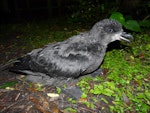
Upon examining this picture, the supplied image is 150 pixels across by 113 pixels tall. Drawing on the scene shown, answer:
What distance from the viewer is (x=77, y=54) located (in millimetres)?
3904

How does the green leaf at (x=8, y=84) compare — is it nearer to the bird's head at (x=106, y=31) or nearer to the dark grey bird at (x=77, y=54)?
the dark grey bird at (x=77, y=54)

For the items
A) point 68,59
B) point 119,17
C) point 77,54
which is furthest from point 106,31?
point 119,17

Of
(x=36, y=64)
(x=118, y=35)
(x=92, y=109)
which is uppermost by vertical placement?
(x=118, y=35)

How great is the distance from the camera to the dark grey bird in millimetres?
3904

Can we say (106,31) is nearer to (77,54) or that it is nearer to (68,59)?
(77,54)

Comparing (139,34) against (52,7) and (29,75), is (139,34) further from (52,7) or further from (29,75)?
(52,7)

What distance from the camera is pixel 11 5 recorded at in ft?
46.0

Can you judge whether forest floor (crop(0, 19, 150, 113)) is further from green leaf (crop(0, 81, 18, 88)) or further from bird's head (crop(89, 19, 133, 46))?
bird's head (crop(89, 19, 133, 46))

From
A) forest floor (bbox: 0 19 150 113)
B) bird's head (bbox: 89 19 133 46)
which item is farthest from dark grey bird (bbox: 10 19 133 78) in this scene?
forest floor (bbox: 0 19 150 113)

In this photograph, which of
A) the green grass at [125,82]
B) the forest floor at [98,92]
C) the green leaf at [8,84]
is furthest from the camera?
the green leaf at [8,84]

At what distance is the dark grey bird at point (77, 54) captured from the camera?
390cm

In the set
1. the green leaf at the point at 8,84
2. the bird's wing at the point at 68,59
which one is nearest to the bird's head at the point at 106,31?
the bird's wing at the point at 68,59

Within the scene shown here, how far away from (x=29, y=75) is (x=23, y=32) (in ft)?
13.6

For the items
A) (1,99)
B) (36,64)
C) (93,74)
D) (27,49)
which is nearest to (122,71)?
(93,74)
